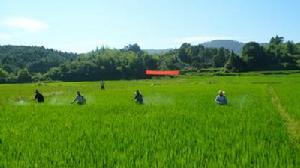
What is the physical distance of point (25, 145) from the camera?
980 centimetres

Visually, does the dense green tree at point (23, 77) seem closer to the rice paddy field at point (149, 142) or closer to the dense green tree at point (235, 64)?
the dense green tree at point (235, 64)

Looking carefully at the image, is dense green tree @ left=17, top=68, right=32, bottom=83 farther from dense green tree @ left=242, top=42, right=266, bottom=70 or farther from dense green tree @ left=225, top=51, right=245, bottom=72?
dense green tree @ left=242, top=42, right=266, bottom=70

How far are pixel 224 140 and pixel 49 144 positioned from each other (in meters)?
3.93

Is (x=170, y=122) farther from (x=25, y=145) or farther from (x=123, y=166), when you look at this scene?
(x=123, y=166)

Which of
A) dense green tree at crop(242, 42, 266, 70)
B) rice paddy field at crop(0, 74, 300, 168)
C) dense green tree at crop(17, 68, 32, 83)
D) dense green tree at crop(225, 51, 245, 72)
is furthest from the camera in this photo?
dense green tree at crop(17, 68, 32, 83)

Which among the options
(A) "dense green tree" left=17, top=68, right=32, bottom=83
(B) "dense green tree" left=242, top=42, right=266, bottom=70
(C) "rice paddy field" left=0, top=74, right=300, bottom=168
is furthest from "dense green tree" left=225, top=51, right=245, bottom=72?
(C) "rice paddy field" left=0, top=74, right=300, bottom=168

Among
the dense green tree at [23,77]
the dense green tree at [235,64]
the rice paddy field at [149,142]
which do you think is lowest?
the dense green tree at [23,77]

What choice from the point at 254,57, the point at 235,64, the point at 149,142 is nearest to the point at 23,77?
the point at 235,64

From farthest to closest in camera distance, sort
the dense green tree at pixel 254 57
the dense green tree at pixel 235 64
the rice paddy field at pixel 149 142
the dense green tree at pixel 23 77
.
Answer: the dense green tree at pixel 23 77
the dense green tree at pixel 254 57
the dense green tree at pixel 235 64
the rice paddy field at pixel 149 142

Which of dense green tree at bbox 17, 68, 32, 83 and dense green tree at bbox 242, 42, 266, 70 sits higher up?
dense green tree at bbox 242, 42, 266, 70

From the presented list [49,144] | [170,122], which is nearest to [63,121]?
[170,122]

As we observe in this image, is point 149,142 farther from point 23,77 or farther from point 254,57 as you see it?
point 23,77

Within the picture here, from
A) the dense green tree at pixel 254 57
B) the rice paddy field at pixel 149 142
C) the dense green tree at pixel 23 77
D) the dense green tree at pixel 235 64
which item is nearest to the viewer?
the rice paddy field at pixel 149 142

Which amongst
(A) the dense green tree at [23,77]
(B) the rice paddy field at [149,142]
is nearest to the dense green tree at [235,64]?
(A) the dense green tree at [23,77]
